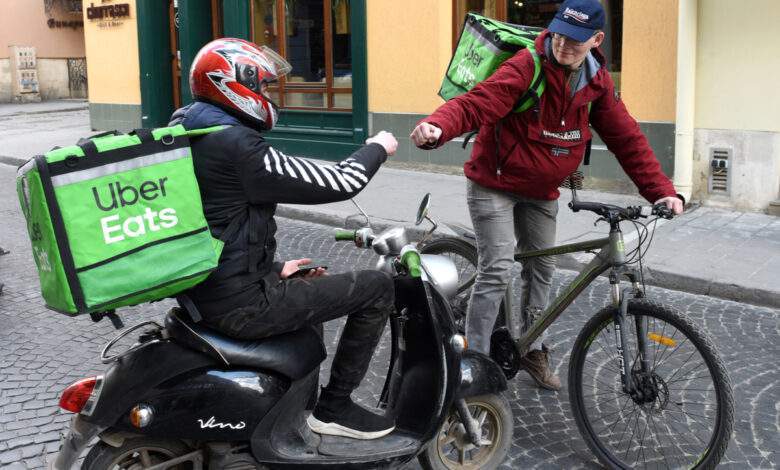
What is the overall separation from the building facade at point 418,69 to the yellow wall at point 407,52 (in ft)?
0.06

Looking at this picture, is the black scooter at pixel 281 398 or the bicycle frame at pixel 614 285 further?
the bicycle frame at pixel 614 285

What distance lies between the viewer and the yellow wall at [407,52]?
35.9 feet

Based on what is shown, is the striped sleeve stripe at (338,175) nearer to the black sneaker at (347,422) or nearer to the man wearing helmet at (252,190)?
the man wearing helmet at (252,190)

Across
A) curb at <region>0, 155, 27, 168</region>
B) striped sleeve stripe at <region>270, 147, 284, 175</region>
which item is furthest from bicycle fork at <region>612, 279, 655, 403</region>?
curb at <region>0, 155, 27, 168</region>

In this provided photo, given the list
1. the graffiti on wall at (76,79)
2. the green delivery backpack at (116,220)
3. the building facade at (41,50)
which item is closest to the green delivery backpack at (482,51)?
the green delivery backpack at (116,220)

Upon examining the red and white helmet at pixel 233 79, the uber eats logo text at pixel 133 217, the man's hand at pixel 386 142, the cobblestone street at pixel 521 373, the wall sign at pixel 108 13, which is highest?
the wall sign at pixel 108 13

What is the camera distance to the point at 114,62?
16.3 m

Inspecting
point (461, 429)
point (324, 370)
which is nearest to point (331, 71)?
point (324, 370)

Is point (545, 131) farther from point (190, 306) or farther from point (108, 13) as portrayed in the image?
point (108, 13)

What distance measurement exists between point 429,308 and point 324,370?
4.19 ft

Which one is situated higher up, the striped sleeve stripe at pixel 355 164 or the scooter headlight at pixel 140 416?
the striped sleeve stripe at pixel 355 164

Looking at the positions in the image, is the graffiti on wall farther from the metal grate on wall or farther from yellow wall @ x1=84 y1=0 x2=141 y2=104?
the metal grate on wall

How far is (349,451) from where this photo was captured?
10.6 feet

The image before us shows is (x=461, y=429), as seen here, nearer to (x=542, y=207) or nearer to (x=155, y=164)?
Answer: (x=542, y=207)
